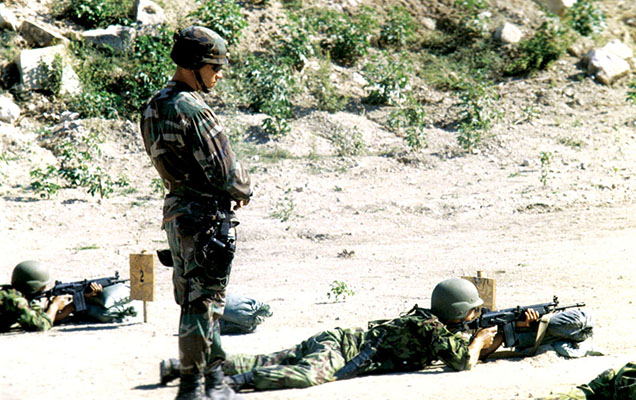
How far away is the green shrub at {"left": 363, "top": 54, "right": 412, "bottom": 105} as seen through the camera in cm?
1384

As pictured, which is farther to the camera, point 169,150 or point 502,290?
point 502,290

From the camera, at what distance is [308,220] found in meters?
10.7

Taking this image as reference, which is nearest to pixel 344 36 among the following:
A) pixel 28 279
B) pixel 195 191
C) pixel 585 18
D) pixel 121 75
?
pixel 121 75

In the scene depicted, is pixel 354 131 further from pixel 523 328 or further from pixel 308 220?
pixel 523 328

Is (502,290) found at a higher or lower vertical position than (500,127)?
lower

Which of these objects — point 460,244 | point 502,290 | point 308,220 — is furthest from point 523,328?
point 308,220

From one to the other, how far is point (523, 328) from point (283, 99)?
309 inches

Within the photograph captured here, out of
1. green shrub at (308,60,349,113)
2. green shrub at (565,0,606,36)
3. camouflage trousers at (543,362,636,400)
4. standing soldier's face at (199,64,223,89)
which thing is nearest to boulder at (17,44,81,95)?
green shrub at (308,60,349,113)

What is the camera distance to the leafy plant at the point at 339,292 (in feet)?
25.3

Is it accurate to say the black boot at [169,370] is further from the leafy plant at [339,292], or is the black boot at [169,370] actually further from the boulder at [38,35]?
the boulder at [38,35]

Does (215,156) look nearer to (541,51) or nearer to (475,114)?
(475,114)

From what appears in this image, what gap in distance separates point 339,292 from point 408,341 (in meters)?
A: 2.03

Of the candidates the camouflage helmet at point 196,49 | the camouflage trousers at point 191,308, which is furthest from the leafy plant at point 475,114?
the camouflage trousers at point 191,308

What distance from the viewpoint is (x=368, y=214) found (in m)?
10.8
